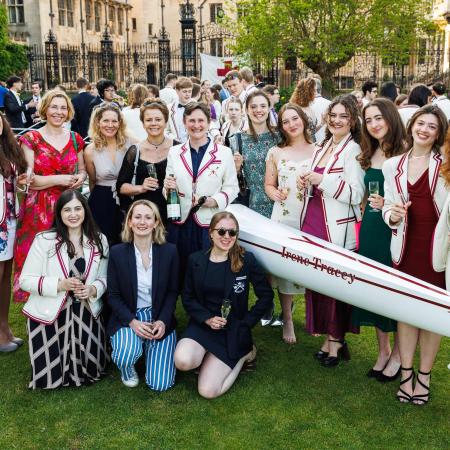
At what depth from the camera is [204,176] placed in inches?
170

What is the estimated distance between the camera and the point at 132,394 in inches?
160

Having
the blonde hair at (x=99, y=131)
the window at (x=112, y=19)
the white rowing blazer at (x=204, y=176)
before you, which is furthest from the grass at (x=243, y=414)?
the window at (x=112, y=19)

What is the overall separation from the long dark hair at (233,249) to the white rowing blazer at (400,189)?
102 centimetres

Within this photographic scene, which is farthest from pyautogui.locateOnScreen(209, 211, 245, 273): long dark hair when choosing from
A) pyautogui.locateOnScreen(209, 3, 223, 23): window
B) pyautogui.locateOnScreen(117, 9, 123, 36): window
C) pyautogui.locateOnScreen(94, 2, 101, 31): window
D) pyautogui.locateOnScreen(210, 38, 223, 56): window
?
pyautogui.locateOnScreen(117, 9, 123, 36): window

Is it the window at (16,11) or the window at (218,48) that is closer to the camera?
the window at (16,11)

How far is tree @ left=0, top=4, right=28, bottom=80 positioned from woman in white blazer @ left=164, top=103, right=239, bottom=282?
22501 millimetres

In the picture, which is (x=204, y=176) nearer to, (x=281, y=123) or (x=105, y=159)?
(x=281, y=123)

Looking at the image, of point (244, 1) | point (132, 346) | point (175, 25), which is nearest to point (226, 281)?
point (132, 346)

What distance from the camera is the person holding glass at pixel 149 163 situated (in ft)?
14.9

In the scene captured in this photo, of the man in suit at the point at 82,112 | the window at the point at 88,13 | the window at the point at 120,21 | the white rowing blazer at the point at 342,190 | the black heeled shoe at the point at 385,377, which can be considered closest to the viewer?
the white rowing blazer at the point at 342,190

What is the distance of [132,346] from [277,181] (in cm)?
164

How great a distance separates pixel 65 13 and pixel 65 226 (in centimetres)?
3408

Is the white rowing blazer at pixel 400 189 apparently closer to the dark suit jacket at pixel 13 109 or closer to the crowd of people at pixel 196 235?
the crowd of people at pixel 196 235

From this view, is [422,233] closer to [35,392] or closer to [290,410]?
[290,410]
